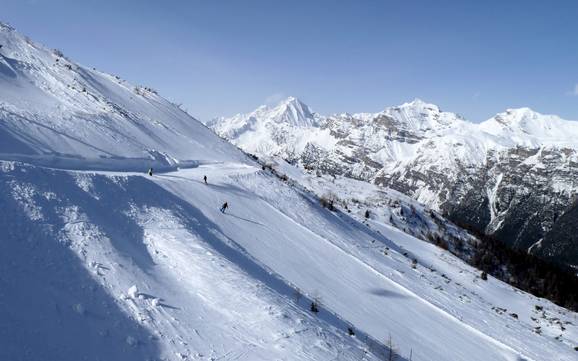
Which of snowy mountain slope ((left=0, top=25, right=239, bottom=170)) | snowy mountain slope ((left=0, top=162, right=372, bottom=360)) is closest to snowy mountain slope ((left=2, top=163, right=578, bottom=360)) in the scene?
snowy mountain slope ((left=0, top=162, right=372, bottom=360))

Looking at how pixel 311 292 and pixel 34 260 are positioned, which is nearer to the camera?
pixel 34 260

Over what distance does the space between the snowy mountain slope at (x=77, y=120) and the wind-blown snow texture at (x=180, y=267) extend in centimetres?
21

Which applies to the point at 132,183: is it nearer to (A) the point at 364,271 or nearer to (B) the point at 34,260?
Answer: (B) the point at 34,260

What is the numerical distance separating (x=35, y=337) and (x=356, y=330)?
11740 mm

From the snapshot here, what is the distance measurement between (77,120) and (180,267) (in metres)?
23.3

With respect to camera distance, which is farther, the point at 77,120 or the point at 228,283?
the point at 77,120

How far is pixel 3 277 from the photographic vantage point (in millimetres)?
12367

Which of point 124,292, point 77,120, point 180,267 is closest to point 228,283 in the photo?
point 180,267

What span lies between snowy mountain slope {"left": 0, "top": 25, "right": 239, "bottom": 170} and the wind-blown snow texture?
21cm

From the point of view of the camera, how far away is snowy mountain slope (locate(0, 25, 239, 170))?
2738 centimetres

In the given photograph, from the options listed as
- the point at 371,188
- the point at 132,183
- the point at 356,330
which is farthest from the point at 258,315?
the point at 371,188

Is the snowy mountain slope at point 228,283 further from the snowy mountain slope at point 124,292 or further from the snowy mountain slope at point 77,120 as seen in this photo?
the snowy mountain slope at point 77,120

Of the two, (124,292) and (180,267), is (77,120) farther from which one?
(124,292)

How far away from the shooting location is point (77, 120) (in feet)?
112
